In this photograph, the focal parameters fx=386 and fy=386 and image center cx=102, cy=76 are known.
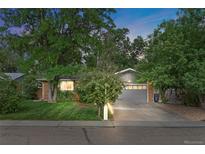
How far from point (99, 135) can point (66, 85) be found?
63.3ft

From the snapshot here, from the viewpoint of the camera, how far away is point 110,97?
17.0 m

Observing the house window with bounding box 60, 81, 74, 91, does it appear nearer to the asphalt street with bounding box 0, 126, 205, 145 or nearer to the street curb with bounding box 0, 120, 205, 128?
the street curb with bounding box 0, 120, 205, 128

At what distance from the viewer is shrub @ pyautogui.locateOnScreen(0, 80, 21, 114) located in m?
18.4

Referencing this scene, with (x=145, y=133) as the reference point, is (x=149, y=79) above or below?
above

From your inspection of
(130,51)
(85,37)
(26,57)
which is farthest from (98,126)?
(130,51)

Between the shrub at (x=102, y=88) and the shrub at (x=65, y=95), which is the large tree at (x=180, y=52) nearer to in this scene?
the shrub at (x=102, y=88)

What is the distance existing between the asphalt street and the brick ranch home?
1555cm

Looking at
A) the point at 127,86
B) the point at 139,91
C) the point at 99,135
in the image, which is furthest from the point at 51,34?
the point at 99,135

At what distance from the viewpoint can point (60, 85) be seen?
100 feet

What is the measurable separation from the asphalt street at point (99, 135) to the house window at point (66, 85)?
16668 millimetres

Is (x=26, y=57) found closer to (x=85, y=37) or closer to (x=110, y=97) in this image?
(x=85, y=37)

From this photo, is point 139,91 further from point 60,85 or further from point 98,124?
point 98,124
